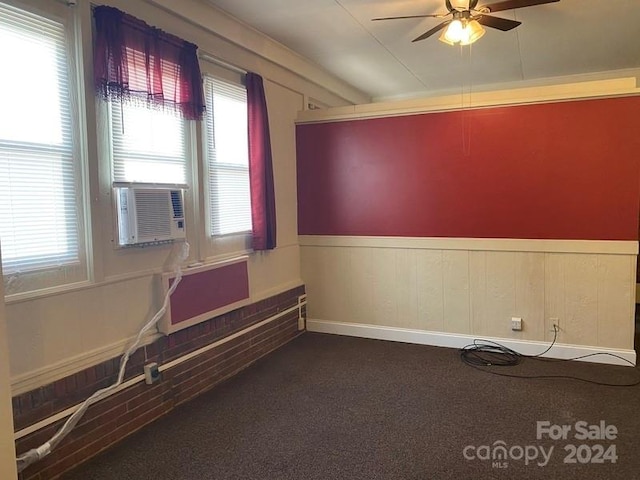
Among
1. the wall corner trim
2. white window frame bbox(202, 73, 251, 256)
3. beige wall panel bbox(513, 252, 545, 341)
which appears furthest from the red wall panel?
white window frame bbox(202, 73, 251, 256)

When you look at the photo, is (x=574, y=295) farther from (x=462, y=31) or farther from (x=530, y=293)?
(x=462, y=31)

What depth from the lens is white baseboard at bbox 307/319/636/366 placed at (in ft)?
12.5

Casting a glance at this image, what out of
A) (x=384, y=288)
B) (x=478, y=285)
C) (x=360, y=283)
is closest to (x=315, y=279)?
(x=360, y=283)

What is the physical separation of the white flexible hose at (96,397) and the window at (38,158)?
550 mm

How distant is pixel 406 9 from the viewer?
3576 millimetres

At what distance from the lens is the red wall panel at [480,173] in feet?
12.2

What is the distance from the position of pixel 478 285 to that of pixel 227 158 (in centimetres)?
248

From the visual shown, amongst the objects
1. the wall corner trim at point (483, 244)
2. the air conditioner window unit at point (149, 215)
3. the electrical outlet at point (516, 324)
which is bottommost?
the electrical outlet at point (516, 324)

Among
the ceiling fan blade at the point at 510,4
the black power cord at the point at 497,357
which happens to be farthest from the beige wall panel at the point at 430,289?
the ceiling fan blade at the point at 510,4

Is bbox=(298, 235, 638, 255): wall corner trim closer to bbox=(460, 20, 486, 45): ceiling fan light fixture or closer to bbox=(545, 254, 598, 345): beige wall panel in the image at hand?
bbox=(545, 254, 598, 345): beige wall panel

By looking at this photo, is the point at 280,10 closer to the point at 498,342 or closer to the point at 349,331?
the point at 349,331

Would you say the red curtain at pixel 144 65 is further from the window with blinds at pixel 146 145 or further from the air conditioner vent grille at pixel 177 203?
the air conditioner vent grille at pixel 177 203

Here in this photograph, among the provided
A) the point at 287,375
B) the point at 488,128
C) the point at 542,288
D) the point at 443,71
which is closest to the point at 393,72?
the point at 443,71

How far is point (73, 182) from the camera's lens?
2531 millimetres
